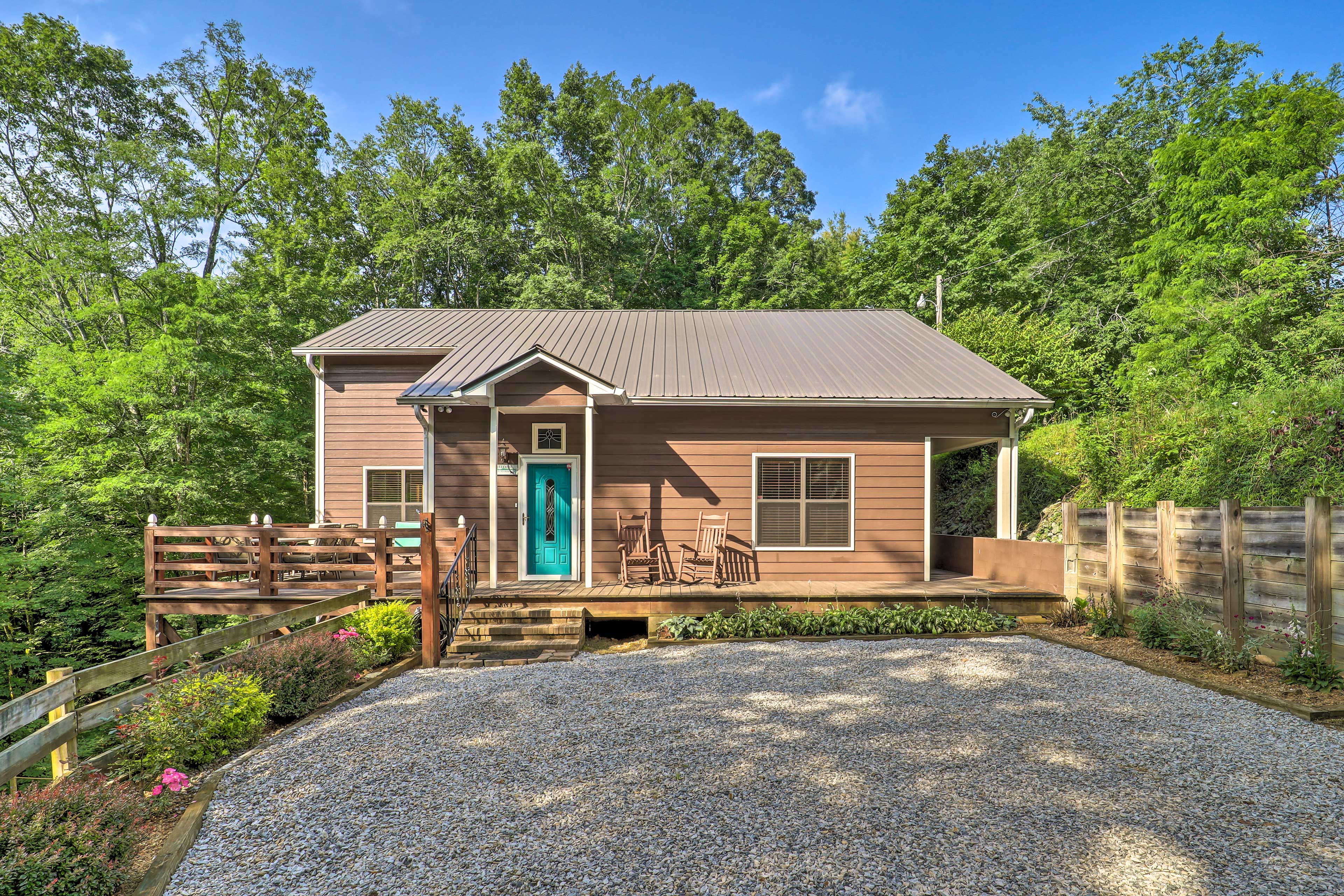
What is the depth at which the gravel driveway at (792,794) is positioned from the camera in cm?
256

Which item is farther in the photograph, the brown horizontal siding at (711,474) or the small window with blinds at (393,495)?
the small window with blinds at (393,495)

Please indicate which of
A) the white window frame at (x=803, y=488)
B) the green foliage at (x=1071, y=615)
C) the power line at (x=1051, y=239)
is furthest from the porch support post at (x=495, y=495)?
the power line at (x=1051, y=239)

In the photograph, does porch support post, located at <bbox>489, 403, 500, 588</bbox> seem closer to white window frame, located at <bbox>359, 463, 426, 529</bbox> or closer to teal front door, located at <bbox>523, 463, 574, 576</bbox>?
teal front door, located at <bbox>523, 463, 574, 576</bbox>

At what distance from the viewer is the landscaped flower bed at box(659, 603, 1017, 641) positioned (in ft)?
23.0

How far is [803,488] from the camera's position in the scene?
29.4 feet

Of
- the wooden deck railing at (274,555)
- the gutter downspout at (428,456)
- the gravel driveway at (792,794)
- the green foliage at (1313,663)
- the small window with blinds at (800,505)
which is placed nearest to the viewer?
the gravel driveway at (792,794)

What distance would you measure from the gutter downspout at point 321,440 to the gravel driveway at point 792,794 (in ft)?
22.7

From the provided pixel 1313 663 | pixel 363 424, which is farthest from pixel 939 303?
pixel 363 424

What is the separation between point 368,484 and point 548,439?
4295 millimetres

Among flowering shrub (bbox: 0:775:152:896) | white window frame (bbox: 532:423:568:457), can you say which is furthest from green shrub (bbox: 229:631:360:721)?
white window frame (bbox: 532:423:568:457)

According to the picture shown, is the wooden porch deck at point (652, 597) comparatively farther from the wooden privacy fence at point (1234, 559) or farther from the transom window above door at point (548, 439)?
the transom window above door at point (548, 439)

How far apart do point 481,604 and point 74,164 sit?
17.4m

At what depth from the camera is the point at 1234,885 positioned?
246 centimetres

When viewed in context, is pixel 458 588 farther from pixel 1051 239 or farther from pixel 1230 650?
pixel 1051 239
